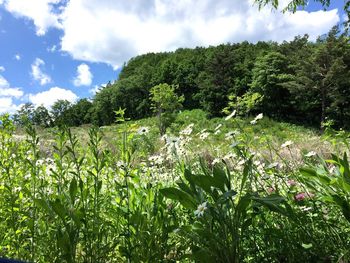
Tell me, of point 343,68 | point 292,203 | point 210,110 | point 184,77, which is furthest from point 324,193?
point 184,77

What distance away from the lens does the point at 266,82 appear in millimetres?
36375

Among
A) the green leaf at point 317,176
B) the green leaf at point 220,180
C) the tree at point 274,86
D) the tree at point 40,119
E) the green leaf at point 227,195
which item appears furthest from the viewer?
the tree at point 274,86

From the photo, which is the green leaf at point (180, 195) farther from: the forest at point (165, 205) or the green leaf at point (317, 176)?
the green leaf at point (317, 176)

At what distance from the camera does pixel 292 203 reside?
2.06 metres

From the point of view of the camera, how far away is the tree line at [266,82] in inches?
1217

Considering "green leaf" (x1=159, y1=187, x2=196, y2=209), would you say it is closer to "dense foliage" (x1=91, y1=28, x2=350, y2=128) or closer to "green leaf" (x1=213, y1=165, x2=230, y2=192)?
"green leaf" (x1=213, y1=165, x2=230, y2=192)

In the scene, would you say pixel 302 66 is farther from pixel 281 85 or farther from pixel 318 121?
pixel 318 121

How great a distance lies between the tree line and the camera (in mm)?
30906

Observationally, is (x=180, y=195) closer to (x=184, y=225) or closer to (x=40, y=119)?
(x=184, y=225)

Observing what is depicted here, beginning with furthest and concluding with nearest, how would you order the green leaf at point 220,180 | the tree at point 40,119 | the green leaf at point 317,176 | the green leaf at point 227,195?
the tree at point 40,119 → the green leaf at point 317,176 → the green leaf at point 220,180 → the green leaf at point 227,195

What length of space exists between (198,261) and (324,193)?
0.81m

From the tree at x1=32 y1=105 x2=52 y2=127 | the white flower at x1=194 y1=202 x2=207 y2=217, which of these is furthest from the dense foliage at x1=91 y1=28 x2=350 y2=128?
the white flower at x1=194 y1=202 x2=207 y2=217

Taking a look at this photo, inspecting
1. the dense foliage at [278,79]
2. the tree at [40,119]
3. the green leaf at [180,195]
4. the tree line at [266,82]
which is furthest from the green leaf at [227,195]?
the dense foliage at [278,79]

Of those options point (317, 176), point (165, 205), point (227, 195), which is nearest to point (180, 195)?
point (227, 195)
